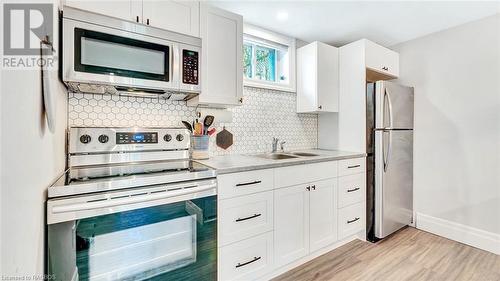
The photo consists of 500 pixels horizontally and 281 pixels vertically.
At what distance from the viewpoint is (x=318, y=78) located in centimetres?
243

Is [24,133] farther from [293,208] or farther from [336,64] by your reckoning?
[336,64]

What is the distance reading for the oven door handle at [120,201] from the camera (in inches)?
37.0

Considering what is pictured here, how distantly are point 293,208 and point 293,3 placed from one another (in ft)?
5.78

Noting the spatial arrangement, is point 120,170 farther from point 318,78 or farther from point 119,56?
point 318,78

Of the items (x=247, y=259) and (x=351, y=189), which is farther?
(x=351, y=189)

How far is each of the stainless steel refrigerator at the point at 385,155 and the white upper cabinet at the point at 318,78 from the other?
0.38 meters

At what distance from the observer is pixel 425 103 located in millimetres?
2535

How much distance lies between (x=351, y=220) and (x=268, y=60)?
194 cm

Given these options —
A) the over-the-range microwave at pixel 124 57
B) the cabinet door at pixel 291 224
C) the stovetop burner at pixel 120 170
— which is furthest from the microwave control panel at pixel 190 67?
the cabinet door at pixel 291 224

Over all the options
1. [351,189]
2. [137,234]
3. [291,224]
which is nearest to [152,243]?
[137,234]

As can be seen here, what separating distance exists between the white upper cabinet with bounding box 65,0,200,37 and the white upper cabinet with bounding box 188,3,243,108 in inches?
3.1

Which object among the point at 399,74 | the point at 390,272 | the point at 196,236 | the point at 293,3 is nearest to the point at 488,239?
the point at 390,272

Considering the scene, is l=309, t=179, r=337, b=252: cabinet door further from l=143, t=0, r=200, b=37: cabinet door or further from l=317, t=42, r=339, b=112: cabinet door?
l=143, t=0, r=200, b=37: cabinet door

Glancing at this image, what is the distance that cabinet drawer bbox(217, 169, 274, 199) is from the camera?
56.7 inches
